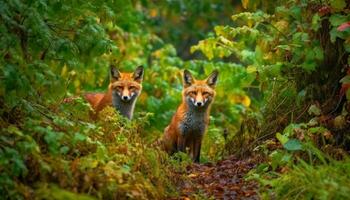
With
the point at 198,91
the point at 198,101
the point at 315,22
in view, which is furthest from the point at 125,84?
the point at 315,22

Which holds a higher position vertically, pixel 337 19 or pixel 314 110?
pixel 337 19

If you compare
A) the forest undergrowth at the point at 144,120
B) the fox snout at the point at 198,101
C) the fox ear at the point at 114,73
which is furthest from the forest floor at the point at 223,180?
the fox ear at the point at 114,73

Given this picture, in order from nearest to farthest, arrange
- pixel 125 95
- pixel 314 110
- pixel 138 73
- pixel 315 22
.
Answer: pixel 315 22, pixel 314 110, pixel 125 95, pixel 138 73

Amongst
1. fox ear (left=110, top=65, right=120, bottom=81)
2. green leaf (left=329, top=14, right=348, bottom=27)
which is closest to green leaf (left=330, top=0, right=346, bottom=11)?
green leaf (left=329, top=14, right=348, bottom=27)

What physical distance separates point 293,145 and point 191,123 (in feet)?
11.1

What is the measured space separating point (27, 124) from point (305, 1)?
333 centimetres

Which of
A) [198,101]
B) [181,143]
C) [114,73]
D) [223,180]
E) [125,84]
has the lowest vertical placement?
[223,180]

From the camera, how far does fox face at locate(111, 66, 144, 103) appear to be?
11172mm

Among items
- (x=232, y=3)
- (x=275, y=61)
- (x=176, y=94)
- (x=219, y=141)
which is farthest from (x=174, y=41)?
(x=275, y=61)

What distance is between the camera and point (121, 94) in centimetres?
1115

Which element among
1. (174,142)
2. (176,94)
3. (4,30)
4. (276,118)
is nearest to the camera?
(4,30)

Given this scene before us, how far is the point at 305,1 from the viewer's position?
25.5 feet

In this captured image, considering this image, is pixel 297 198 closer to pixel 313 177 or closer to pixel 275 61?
pixel 313 177

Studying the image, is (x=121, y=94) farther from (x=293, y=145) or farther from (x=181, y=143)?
(x=293, y=145)
